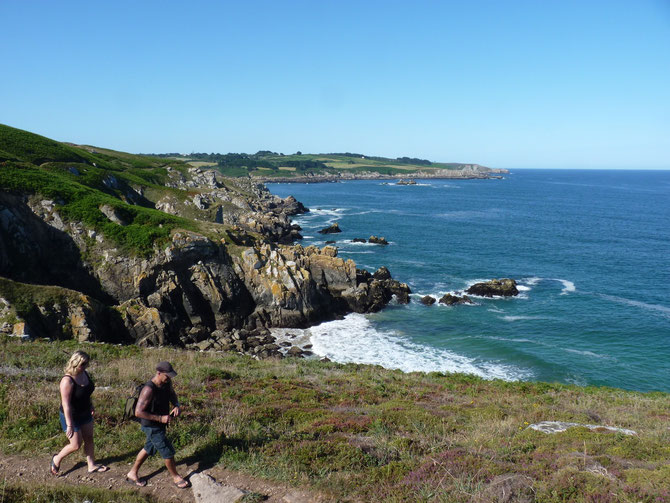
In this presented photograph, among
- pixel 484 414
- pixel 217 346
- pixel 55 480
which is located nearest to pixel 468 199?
pixel 217 346

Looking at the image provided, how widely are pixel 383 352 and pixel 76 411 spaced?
28.8 metres

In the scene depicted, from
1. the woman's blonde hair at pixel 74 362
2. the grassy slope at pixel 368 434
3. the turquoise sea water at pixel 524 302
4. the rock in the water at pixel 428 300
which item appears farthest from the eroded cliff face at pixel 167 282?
the woman's blonde hair at pixel 74 362

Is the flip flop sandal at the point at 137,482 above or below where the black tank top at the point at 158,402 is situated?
below

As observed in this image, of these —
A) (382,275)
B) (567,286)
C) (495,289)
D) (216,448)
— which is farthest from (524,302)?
(216,448)

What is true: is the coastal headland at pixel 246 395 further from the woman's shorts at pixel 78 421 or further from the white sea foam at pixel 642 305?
the white sea foam at pixel 642 305

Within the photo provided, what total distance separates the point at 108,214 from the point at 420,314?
32529 millimetres

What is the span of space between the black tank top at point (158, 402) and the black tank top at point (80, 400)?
1329mm

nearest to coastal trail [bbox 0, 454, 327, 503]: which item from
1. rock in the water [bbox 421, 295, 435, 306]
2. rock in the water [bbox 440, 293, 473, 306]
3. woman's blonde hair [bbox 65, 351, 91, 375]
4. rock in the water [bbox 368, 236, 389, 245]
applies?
woman's blonde hair [bbox 65, 351, 91, 375]

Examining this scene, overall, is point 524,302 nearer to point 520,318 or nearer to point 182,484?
point 520,318

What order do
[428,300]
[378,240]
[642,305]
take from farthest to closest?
[378,240] → [428,300] → [642,305]

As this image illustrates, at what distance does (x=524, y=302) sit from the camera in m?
47.1

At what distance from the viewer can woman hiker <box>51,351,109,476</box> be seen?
27.2ft

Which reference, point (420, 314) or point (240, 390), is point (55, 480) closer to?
point (240, 390)

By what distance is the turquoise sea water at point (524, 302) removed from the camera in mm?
33438
